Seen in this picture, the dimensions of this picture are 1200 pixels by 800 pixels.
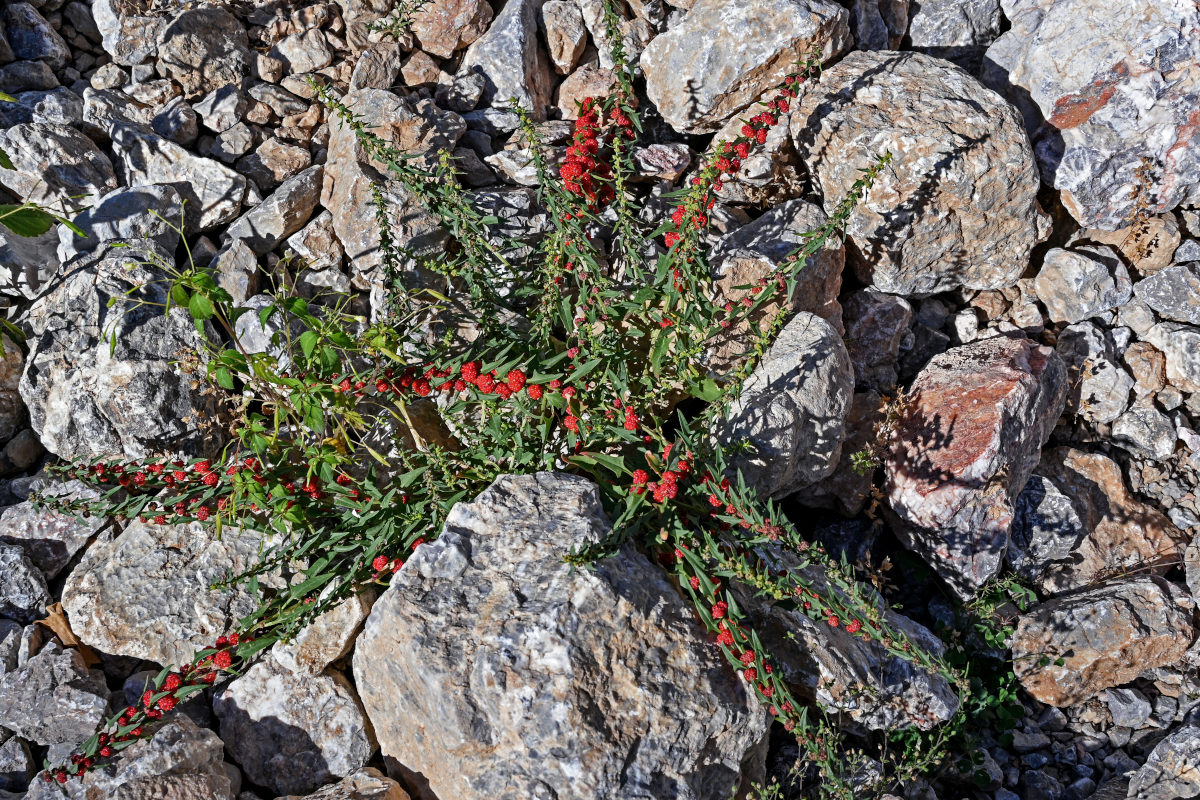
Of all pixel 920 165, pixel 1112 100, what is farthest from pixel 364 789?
pixel 1112 100

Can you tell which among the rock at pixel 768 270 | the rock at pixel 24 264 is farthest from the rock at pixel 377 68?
the rock at pixel 768 270

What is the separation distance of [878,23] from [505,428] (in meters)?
3.45

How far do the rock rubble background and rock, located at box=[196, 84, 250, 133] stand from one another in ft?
0.07

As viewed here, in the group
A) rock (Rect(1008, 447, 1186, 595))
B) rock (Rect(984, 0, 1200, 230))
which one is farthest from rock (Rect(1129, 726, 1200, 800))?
rock (Rect(984, 0, 1200, 230))

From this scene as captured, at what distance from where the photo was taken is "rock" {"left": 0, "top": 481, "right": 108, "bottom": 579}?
427 centimetres

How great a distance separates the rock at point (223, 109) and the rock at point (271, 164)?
238 millimetres

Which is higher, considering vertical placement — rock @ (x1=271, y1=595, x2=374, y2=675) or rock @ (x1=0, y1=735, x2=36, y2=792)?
rock @ (x1=271, y1=595, x2=374, y2=675)

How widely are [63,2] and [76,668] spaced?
405cm

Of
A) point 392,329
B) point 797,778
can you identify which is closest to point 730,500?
point 797,778

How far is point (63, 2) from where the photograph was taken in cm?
538

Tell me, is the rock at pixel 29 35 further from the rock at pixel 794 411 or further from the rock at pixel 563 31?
the rock at pixel 794 411

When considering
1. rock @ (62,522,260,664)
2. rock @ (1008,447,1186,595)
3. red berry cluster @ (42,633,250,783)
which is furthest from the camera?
rock @ (1008,447,1186,595)

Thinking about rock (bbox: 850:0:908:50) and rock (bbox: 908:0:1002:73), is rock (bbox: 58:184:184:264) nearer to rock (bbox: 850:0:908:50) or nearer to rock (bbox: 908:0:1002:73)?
rock (bbox: 850:0:908:50)

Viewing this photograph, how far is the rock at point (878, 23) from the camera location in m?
5.16
